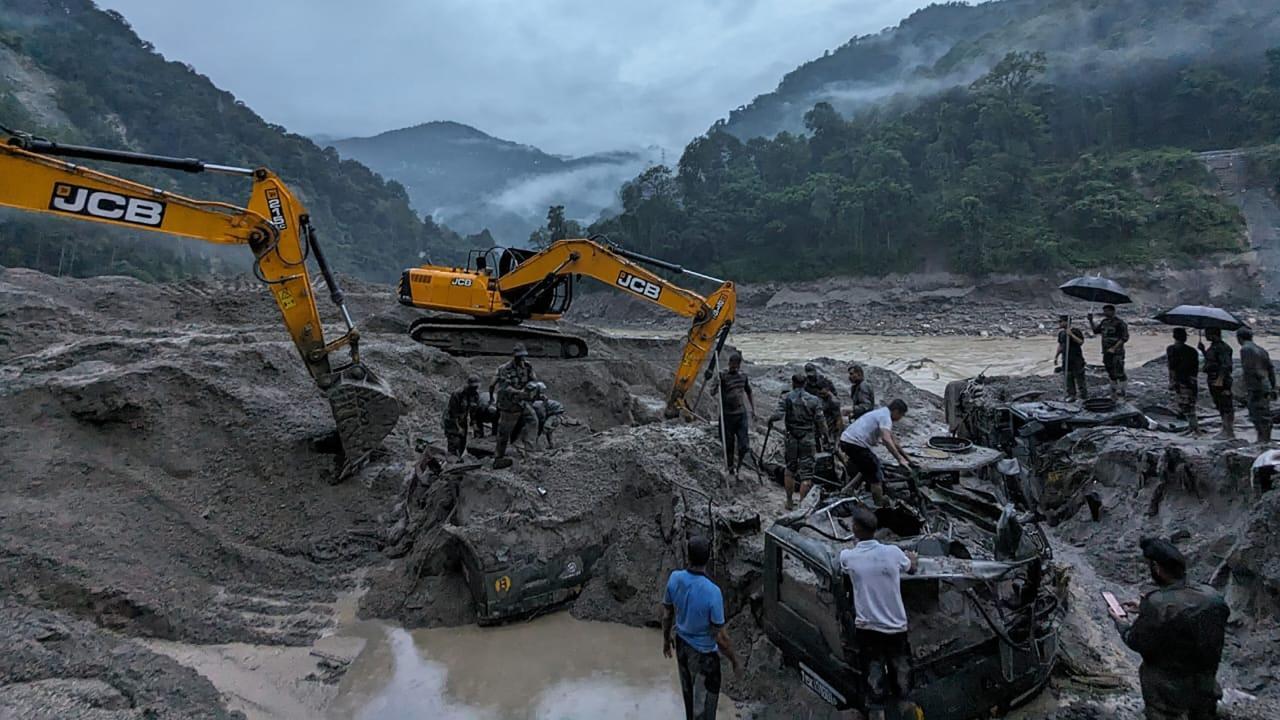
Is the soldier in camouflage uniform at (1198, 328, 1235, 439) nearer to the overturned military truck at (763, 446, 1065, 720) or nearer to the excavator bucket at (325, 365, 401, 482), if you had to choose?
the overturned military truck at (763, 446, 1065, 720)

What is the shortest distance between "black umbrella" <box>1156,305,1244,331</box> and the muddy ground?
6.26ft

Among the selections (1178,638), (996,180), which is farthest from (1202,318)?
(996,180)

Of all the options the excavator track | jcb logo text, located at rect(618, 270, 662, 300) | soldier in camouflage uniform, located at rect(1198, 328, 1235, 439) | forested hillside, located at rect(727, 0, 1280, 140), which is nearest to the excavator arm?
jcb logo text, located at rect(618, 270, 662, 300)

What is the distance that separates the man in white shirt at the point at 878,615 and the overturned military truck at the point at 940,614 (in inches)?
4.2

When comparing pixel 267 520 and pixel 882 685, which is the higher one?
pixel 882 685

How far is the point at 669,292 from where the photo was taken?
1068 cm

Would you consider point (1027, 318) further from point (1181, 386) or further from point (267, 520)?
point (267, 520)

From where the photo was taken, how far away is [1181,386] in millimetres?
8430

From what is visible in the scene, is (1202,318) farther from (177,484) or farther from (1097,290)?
(177,484)

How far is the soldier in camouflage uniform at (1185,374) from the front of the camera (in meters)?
8.23

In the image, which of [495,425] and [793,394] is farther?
[495,425]

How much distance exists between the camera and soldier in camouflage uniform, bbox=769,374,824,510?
7.08 m

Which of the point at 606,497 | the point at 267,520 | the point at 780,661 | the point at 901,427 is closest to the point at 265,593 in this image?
the point at 267,520

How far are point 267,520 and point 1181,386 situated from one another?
11.1 m
